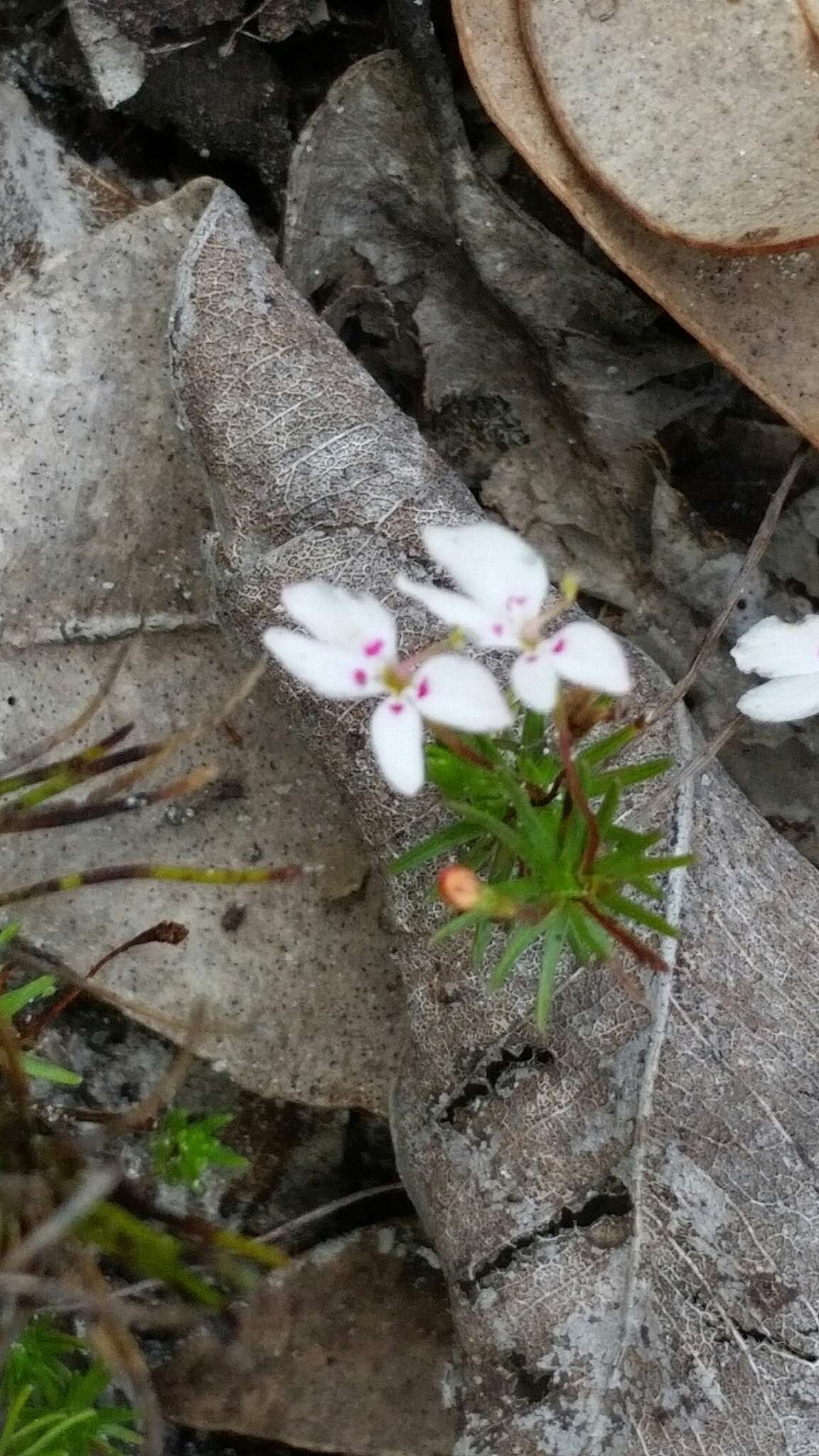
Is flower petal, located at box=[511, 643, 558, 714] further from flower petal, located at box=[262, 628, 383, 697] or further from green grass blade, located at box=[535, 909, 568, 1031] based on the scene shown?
green grass blade, located at box=[535, 909, 568, 1031]

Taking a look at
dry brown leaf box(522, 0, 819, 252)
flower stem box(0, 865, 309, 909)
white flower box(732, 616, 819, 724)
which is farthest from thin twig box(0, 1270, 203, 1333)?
dry brown leaf box(522, 0, 819, 252)

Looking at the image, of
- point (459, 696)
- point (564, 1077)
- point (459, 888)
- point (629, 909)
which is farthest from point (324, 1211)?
point (459, 696)

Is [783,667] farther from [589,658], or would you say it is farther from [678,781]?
[589,658]

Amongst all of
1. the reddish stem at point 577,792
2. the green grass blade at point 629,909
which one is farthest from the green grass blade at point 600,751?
the green grass blade at point 629,909

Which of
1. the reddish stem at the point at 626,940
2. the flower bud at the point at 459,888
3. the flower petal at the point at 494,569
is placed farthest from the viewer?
the reddish stem at the point at 626,940

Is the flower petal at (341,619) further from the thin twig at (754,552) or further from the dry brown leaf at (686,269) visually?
the dry brown leaf at (686,269)

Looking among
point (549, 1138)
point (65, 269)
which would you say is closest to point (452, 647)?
point (549, 1138)
